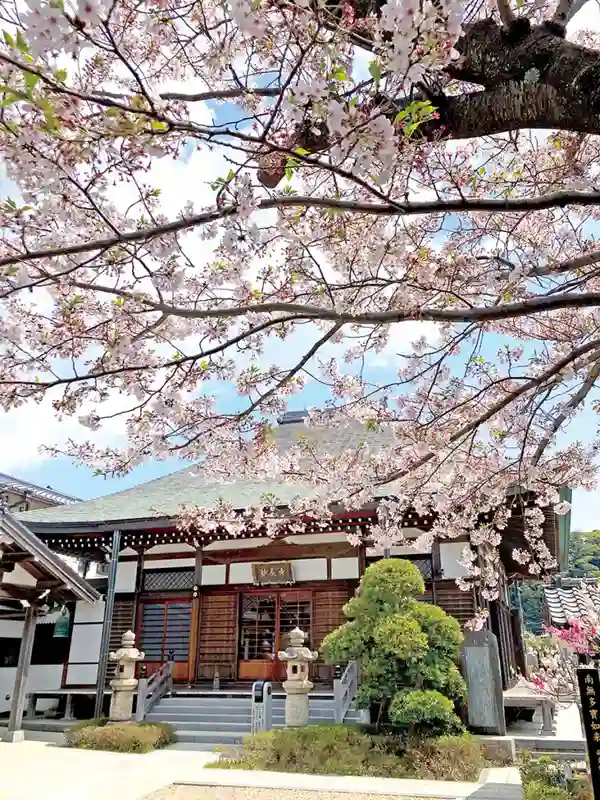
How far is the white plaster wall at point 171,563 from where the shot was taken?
1180 cm

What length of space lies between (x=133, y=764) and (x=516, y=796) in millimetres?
4553

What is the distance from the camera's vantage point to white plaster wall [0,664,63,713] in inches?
456

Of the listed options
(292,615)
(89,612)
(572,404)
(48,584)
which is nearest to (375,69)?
(572,404)

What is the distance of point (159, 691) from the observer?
33.3ft

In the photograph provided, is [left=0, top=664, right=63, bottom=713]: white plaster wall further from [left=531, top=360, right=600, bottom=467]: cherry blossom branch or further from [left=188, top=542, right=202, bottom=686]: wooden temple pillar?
[left=531, top=360, right=600, bottom=467]: cherry blossom branch

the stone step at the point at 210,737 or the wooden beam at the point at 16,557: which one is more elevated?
the wooden beam at the point at 16,557

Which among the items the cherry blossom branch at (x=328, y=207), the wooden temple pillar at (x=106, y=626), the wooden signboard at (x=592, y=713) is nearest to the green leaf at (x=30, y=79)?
the cherry blossom branch at (x=328, y=207)

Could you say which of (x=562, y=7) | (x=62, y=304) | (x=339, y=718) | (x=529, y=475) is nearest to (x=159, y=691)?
(x=339, y=718)

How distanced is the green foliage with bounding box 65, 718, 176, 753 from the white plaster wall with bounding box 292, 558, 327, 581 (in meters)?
3.29

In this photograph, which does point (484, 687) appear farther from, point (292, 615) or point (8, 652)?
point (8, 652)

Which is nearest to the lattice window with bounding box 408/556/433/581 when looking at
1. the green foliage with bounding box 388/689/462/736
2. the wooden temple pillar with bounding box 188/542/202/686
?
the green foliage with bounding box 388/689/462/736

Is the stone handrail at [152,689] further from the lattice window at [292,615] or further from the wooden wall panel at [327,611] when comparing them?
the wooden wall panel at [327,611]

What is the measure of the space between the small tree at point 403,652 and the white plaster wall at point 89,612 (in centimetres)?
560

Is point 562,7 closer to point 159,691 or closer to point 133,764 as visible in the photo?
point 133,764
